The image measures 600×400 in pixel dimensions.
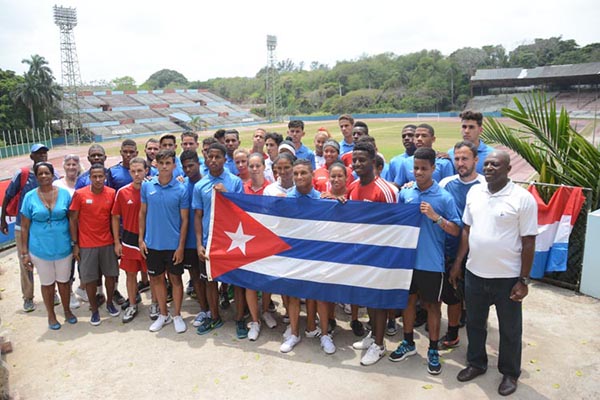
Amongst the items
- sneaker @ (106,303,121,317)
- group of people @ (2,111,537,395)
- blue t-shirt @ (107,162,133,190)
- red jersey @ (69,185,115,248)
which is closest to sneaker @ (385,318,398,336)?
group of people @ (2,111,537,395)

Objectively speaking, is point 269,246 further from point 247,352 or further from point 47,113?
point 47,113

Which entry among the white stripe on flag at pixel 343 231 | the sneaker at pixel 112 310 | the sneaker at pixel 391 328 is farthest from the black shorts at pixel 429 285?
the sneaker at pixel 112 310

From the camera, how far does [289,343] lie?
4691mm

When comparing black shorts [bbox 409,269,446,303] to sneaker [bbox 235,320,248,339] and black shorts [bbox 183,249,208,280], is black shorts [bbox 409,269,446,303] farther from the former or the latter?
black shorts [bbox 183,249,208,280]

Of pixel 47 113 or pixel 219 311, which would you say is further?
pixel 47 113

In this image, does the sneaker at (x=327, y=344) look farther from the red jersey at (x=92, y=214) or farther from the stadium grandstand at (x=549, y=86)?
the stadium grandstand at (x=549, y=86)

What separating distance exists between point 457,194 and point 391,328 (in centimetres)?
169

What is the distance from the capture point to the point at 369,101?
77875 mm

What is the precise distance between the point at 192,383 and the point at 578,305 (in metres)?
4.69

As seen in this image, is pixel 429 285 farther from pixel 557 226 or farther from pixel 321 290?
pixel 557 226

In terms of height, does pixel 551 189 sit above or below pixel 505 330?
above

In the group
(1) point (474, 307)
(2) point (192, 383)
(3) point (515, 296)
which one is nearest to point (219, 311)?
(2) point (192, 383)

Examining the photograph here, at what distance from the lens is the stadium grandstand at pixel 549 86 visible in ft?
167

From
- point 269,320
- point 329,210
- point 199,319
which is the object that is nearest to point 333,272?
point 329,210
